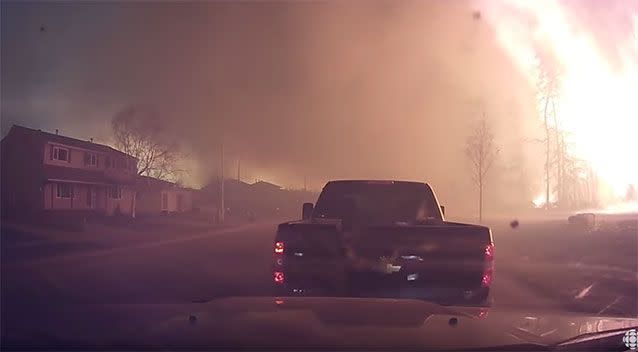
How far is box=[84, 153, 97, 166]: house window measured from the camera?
9.03 m

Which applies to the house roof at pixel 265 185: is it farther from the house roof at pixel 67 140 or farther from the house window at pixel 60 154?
the house window at pixel 60 154

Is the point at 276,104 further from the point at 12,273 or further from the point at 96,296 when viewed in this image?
the point at 12,273

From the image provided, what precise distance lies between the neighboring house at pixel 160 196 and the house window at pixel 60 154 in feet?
2.80

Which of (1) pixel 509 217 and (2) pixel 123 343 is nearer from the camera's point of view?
(2) pixel 123 343

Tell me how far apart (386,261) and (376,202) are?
1578 mm

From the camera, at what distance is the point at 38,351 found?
395 centimetres

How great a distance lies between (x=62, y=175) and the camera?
9.19 meters

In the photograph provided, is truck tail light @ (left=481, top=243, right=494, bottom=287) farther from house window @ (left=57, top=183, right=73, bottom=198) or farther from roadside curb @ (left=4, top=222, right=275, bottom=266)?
house window @ (left=57, top=183, right=73, bottom=198)

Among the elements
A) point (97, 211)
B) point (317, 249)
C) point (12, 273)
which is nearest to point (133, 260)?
point (97, 211)

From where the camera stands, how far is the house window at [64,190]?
360 inches

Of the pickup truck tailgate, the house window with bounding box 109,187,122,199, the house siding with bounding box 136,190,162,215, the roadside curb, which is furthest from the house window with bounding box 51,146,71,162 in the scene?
the pickup truck tailgate

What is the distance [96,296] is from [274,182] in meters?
2.33

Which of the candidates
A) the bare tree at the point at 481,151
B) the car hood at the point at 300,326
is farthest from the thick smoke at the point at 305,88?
the car hood at the point at 300,326

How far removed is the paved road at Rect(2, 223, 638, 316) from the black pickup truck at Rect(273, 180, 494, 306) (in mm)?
1778
